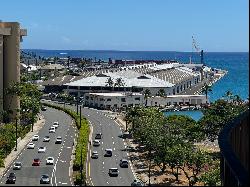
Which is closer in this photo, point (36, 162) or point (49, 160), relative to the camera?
point (36, 162)

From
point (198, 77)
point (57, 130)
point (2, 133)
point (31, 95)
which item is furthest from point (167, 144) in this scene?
point (198, 77)

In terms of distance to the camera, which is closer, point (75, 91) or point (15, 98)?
point (15, 98)

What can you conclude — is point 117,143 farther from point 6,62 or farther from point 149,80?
point 149,80

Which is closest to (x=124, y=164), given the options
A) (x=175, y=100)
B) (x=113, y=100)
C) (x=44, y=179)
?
(x=44, y=179)

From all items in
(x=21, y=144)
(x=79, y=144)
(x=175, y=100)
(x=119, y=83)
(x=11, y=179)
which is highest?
(x=119, y=83)

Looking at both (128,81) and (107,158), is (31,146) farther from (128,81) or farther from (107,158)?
(128,81)
